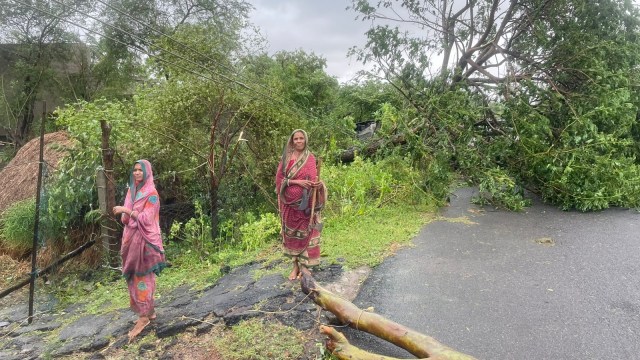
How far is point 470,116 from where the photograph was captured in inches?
340

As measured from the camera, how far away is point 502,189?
8102 millimetres

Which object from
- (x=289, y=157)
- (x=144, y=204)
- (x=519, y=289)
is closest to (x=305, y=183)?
(x=289, y=157)

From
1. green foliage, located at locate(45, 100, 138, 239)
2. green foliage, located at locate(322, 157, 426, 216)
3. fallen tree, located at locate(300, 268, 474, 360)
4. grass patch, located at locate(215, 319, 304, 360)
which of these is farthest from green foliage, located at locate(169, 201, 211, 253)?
fallen tree, located at locate(300, 268, 474, 360)

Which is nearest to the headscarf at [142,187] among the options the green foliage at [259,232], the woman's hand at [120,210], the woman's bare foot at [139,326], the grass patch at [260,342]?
the woman's hand at [120,210]

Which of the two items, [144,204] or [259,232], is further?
[259,232]

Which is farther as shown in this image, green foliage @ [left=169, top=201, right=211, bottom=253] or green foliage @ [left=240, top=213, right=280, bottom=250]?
green foliage @ [left=169, top=201, right=211, bottom=253]

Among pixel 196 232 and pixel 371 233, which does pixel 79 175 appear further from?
pixel 371 233

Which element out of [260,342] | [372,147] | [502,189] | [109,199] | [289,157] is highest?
[372,147]

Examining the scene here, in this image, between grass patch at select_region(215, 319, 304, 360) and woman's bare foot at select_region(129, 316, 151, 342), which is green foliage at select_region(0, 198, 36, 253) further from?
grass patch at select_region(215, 319, 304, 360)

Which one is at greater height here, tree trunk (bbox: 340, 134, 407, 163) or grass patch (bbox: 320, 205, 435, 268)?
tree trunk (bbox: 340, 134, 407, 163)

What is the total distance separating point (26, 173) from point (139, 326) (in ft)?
19.6

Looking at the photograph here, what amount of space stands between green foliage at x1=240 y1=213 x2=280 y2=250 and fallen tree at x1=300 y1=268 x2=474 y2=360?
2.79 metres

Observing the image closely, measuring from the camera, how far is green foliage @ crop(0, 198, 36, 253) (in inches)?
297

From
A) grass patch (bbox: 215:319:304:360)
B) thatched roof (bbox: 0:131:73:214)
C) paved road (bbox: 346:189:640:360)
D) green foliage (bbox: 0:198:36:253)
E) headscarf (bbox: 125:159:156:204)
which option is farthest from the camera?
thatched roof (bbox: 0:131:73:214)
